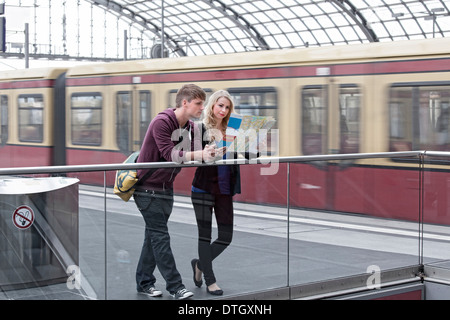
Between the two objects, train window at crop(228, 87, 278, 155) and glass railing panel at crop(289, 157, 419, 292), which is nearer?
glass railing panel at crop(289, 157, 419, 292)

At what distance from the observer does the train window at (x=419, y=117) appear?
10.8 m

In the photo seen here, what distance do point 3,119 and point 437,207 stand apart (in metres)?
15.2

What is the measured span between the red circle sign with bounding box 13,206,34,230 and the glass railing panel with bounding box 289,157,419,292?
2348 millimetres

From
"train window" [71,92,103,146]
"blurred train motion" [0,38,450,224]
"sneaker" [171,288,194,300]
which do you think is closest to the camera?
"sneaker" [171,288,194,300]

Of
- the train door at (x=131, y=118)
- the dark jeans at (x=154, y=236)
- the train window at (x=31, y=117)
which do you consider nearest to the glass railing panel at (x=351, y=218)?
the dark jeans at (x=154, y=236)

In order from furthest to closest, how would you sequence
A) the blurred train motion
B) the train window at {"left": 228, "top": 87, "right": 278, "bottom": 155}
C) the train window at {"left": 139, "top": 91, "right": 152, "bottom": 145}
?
the train window at {"left": 139, "top": 91, "right": 152, "bottom": 145}
the train window at {"left": 228, "top": 87, "right": 278, "bottom": 155}
the blurred train motion

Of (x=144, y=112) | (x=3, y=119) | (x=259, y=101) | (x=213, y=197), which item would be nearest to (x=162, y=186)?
(x=213, y=197)

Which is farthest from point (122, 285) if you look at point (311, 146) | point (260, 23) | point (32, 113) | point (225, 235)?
point (260, 23)

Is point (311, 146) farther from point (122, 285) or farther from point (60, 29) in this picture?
point (60, 29)

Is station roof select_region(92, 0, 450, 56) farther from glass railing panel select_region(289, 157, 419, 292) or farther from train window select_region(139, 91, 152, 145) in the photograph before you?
glass railing panel select_region(289, 157, 419, 292)

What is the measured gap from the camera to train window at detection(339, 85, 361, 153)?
38.8 ft

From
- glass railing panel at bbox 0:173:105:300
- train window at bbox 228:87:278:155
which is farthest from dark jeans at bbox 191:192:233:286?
train window at bbox 228:87:278:155
